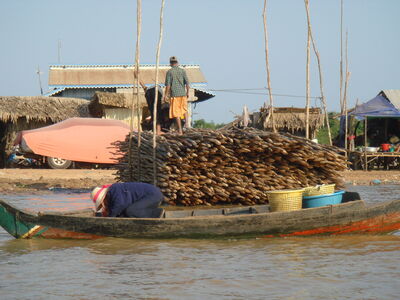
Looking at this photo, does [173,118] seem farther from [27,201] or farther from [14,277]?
[14,277]

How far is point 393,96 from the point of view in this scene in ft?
69.8

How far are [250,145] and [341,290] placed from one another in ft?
15.5

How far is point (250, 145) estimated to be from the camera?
9.63 m

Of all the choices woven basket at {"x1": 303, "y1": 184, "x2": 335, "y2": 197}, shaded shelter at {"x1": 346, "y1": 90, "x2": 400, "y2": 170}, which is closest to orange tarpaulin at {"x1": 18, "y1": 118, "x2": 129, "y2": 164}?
shaded shelter at {"x1": 346, "y1": 90, "x2": 400, "y2": 170}

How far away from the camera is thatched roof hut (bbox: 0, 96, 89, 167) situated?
62.5 ft

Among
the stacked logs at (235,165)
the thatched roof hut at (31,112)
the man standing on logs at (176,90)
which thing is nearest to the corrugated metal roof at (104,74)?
the thatched roof hut at (31,112)

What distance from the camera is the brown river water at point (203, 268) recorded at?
5082 millimetres

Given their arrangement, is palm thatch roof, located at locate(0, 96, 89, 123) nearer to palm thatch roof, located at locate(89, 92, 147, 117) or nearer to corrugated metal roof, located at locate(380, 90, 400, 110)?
palm thatch roof, located at locate(89, 92, 147, 117)

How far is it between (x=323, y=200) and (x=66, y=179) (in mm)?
8984

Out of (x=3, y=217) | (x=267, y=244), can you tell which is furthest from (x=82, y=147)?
(x=267, y=244)

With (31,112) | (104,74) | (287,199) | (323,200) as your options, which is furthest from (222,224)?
(104,74)

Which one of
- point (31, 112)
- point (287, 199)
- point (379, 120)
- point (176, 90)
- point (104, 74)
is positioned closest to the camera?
point (287, 199)

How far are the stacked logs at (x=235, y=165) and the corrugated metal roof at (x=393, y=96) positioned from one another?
1155cm

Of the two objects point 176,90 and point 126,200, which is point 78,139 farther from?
point 126,200
